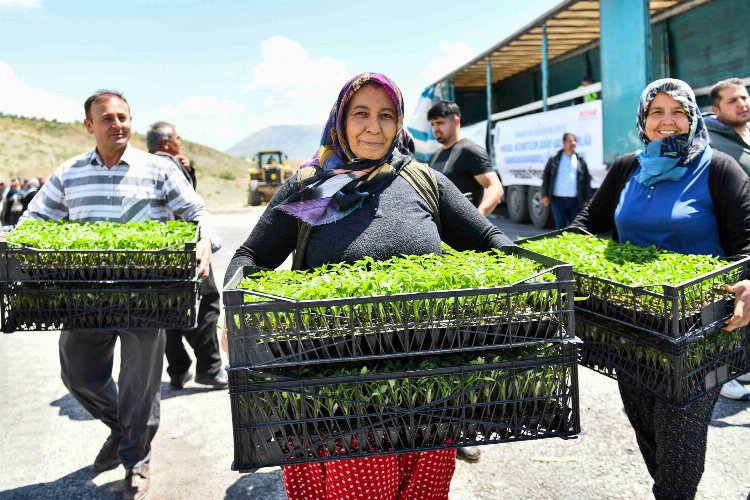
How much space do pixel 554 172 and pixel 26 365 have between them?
8075 millimetres

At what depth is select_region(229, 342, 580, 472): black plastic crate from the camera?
6.15ft

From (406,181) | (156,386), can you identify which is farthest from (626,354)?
(156,386)

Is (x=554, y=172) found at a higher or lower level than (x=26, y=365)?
higher

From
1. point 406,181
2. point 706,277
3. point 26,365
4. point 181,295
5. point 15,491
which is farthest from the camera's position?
point 26,365

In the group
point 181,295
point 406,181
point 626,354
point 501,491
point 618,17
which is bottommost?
point 501,491

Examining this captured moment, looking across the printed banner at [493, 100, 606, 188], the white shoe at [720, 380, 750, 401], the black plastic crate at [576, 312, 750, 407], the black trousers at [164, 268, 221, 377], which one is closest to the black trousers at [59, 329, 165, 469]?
the black trousers at [164, 268, 221, 377]

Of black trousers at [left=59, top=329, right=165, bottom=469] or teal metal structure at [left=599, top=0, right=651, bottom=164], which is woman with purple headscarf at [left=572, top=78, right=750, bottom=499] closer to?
black trousers at [left=59, top=329, right=165, bottom=469]

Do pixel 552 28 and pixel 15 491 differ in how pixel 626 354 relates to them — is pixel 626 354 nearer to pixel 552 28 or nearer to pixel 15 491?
pixel 15 491

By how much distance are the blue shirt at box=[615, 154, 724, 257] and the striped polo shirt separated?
230cm

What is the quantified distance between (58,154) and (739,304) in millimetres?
79263

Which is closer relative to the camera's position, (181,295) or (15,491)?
(181,295)

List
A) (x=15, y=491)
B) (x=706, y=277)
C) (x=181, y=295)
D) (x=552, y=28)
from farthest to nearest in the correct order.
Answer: (x=552, y=28)
(x=15, y=491)
(x=181, y=295)
(x=706, y=277)

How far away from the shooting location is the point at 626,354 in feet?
8.20

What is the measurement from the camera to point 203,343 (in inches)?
214
